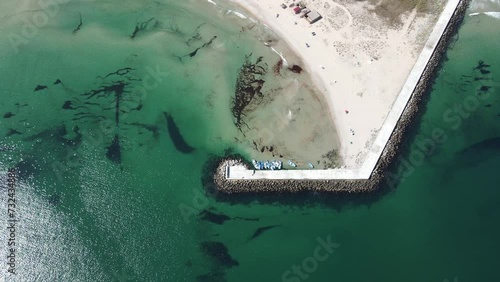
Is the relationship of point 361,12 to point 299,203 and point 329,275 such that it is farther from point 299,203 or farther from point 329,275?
point 329,275

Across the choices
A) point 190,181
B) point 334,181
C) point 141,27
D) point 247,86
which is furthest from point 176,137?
point 334,181

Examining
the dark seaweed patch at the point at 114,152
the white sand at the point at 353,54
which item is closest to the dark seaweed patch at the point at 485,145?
the white sand at the point at 353,54

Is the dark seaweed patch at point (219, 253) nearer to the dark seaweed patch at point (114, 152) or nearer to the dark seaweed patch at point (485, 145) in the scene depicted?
the dark seaweed patch at point (114, 152)

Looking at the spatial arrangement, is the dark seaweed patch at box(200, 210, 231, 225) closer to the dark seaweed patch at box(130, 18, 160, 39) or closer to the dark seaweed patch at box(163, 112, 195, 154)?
the dark seaweed patch at box(163, 112, 195, 154)

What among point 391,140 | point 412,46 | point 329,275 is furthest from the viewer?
point 412,46

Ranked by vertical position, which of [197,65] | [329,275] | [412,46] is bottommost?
[329,275]

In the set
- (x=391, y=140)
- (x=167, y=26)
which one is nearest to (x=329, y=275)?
(x=391, y=140)

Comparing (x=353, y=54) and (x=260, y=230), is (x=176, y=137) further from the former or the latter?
(x=353, y=54)
